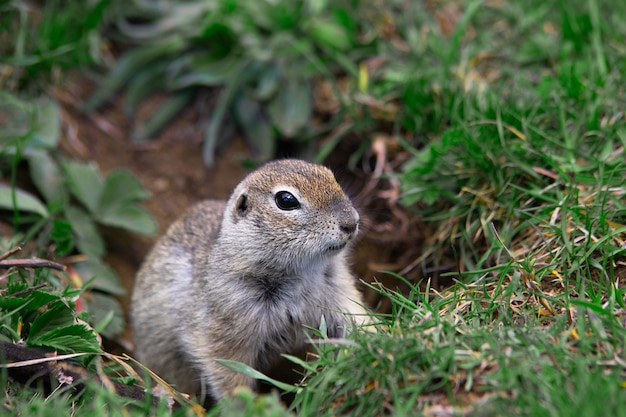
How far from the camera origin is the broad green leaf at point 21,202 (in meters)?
5.39

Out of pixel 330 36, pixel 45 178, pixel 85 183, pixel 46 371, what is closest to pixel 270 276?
pixel 46 371

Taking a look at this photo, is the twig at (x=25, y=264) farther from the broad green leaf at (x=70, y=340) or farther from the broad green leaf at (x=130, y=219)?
the broad green leaf at (x=130, y=219)

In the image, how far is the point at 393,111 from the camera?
6219mm

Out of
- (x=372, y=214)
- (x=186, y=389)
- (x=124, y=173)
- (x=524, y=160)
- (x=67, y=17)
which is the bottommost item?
(x=186, y=389)

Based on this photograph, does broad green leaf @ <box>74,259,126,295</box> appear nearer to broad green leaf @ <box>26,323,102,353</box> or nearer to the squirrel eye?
broad green leaf @ <box>26,323,102,353</box>

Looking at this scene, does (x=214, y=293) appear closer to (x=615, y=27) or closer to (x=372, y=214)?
(x=372, y=214)

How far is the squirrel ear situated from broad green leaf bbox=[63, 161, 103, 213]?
2.06 m

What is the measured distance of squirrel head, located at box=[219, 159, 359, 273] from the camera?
13.3 feet

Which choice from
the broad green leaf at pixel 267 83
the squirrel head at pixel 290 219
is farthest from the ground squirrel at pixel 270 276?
the broad green leaf at pixel 267 83

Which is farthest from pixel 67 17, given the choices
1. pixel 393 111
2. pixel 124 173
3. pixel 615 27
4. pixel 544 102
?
pixel 615 27

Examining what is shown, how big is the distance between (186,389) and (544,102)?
332 cm

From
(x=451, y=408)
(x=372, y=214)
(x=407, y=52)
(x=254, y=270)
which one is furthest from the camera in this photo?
(x=407, y=52)

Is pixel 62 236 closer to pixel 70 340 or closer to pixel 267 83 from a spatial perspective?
pixel 70 340

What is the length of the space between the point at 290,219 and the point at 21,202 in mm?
2468
